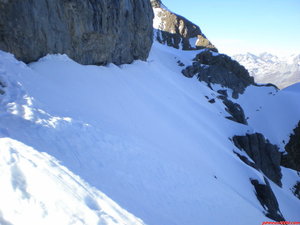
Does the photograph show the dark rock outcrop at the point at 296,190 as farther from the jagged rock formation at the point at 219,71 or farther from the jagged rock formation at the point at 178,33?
the jagged rock formation at the point at 178,33

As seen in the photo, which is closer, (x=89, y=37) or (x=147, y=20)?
(x=89, y=37)

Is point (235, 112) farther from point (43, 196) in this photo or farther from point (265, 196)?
point (43, 196)

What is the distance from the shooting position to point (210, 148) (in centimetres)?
2067

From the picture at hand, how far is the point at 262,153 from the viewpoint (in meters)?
32.5

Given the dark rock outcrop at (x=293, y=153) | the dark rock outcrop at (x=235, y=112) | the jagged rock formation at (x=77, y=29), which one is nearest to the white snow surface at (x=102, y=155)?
the jagged rock formation at (x=77, y=29)

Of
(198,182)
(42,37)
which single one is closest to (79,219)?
(198,182)

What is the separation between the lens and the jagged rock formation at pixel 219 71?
A: 54.1m

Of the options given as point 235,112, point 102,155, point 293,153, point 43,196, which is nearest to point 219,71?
point 235,112

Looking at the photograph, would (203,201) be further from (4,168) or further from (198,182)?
(4,168)

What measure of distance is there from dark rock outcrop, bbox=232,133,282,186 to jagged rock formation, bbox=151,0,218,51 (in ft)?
154

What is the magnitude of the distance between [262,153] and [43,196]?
111 feet

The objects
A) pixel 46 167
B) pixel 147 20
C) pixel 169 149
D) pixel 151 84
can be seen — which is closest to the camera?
pixel 46 167

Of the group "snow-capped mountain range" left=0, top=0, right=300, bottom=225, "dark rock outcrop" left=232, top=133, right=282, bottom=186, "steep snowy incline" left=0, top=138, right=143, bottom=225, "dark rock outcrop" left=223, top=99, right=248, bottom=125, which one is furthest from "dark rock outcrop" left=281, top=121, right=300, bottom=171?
"steep snowy incline" left=0, top=138, right=143, bottom=225

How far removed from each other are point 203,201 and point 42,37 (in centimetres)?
1425
